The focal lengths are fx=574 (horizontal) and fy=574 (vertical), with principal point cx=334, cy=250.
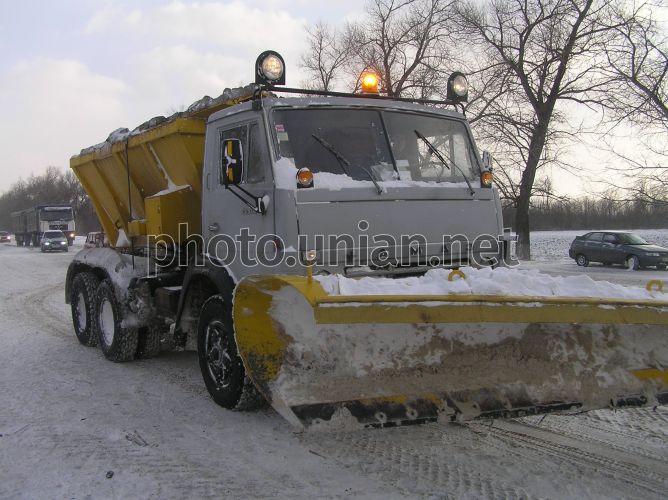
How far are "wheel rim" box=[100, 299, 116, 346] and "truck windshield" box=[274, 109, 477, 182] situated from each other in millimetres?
3371

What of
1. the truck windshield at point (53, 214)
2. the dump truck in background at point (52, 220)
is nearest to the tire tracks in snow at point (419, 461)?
the dump truck in background at point (52, 220)

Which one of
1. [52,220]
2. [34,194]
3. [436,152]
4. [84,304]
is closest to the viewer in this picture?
[436,152]

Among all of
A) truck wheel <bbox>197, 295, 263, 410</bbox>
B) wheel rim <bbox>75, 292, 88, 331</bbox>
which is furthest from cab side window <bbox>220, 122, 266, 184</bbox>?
wheel rim <bbox>75, 292, 88, 331</bbox>

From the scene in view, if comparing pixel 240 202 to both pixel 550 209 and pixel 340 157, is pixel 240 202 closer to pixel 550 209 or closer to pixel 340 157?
pixel 340 157

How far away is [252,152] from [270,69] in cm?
72

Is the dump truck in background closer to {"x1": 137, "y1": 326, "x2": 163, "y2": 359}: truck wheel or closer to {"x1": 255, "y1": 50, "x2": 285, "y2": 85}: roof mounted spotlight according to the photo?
{"x1": 137, "y1": 326, "x2": 163, "y2": 359}: truck wheel

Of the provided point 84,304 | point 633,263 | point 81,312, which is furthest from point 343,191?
point 633,263

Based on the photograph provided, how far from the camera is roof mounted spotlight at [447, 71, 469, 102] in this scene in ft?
18.9

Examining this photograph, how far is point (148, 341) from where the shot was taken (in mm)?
6582

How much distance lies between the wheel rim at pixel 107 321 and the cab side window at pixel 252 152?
291cm

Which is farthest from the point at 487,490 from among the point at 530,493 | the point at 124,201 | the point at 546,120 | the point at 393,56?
the point at 393,56

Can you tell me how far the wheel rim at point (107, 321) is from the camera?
6.61m

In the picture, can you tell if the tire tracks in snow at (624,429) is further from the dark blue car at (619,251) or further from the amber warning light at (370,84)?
the dark blue car at (619,251)

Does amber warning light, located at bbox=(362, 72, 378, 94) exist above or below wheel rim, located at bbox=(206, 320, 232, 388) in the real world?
above
